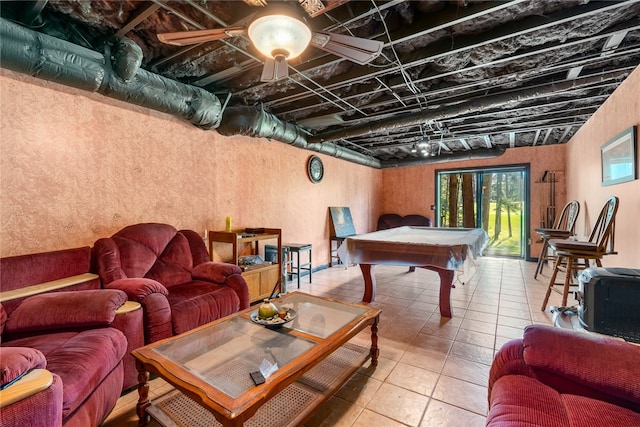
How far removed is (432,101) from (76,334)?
4281mm

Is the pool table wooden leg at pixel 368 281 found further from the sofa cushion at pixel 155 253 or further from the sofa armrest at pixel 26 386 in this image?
the sofa armrest at pixel 26 386

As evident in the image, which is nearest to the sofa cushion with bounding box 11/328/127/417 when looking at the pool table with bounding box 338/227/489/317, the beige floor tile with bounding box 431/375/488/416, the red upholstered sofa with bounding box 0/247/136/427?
the red upholstered sofa with bounding box 0/247/136/427

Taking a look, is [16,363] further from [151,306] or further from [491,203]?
[491,203]

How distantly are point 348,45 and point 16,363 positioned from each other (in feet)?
7.29

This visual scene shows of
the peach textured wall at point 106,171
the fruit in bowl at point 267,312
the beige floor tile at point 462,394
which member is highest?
the peach textured wall at point 106,171

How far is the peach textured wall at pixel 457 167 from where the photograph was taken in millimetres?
6027

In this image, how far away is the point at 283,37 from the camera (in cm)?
156

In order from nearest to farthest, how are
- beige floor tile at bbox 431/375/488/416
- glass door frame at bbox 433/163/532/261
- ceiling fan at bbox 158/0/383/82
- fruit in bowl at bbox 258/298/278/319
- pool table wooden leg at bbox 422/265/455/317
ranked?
1. ceiling fan at bbox 158/0/383/82
2. beige floor tile at bbox 431/375/488/416
3. fruit in bowl at bbox 258/298/278/319
4. pool table wooden leg at bbox 422/265/455/317
5. glass door frame at bbox 433/163/532/261

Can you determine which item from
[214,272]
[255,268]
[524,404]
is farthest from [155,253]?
[524,404]

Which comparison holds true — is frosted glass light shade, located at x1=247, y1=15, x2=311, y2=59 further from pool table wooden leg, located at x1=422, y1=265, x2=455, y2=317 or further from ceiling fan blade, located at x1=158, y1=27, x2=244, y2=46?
pool table wooden leg, located at x1=422, y1=265, x2=455, y2=317

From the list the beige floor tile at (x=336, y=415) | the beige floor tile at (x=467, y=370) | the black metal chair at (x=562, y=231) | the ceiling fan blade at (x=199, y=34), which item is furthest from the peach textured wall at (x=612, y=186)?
the ceiling fan blade at (x=199, y=34)

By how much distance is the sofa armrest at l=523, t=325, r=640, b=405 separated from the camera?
41.8 inches

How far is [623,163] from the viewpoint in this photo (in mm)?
2863

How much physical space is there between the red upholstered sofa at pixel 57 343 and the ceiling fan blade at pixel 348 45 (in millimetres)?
2090
